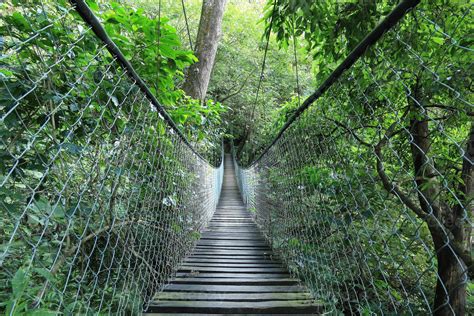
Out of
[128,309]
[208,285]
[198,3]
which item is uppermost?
[198,3]

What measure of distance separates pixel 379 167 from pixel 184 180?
4.39 ft

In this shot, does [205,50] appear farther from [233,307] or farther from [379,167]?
[233,307]

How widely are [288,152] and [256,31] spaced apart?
31.4 feet

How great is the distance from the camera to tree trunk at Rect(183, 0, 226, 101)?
311 cm

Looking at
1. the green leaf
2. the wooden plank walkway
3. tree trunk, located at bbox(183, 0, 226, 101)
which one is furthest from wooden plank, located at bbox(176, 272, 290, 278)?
tree trunk, located at bbox(183, 0, 226, 101)

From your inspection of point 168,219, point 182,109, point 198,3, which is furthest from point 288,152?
point 198,3

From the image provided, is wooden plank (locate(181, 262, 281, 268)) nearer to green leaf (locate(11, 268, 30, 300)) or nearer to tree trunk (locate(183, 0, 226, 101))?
green leaf (locate(11, 268, 30, 300))

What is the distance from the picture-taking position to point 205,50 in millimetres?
3260

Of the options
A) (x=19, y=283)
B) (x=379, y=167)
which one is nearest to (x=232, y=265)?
(x=379, y=167)

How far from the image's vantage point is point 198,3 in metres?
8.53

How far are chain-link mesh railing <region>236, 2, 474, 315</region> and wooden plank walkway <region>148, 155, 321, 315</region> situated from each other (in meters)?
0.13

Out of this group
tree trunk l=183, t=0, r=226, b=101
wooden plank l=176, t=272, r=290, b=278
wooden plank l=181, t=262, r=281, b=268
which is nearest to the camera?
wooden plank l=176, t=272, r=290, b=278

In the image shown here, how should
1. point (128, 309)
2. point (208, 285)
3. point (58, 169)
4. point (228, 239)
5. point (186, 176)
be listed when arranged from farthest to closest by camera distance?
1. point (228, 239)
2. point (186, 176)
3. point (208, 285)
4. point (128, 309)
5. point (58, 169)

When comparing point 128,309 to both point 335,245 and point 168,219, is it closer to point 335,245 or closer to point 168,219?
point 168,219
